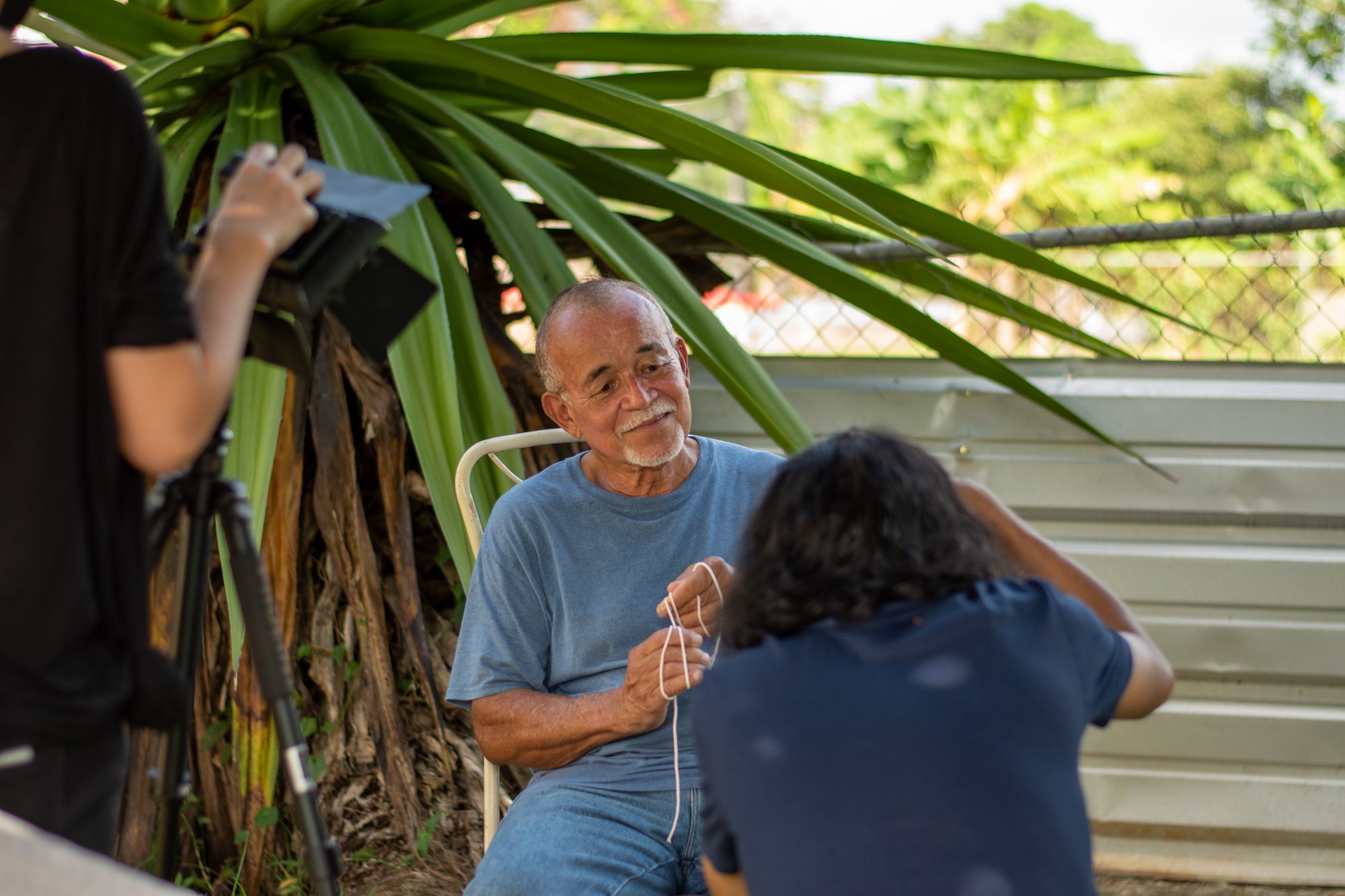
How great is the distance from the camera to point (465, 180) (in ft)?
9.37

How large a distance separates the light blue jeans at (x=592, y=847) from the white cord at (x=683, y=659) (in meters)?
0.02

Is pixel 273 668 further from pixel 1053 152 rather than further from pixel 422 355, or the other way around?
pixel 1053 152

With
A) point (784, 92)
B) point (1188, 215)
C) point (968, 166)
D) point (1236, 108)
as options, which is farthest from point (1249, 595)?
point (784, 92)

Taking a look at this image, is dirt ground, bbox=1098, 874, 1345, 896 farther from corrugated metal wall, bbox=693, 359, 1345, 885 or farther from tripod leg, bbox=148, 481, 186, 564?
tripod leg, bbox=148, 481, 186, 564

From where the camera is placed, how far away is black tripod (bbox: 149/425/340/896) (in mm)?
1378

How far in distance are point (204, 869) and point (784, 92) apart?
29350mm

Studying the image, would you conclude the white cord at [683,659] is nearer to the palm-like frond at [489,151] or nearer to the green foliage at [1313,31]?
the palm-like frond at [489,151]

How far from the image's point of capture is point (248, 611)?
4.56 feet

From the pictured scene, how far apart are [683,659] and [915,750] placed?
2.51 ft

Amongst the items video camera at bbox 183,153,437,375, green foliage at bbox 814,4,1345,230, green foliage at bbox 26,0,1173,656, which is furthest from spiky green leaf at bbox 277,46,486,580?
green foliage at bbox 814,4,1345,230

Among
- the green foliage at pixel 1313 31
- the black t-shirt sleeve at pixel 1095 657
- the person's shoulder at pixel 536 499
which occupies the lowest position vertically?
the person's shoulder at pixel 536 499

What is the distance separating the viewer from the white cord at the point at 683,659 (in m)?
1.94

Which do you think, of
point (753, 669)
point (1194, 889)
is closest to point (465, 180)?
point (753, 669)

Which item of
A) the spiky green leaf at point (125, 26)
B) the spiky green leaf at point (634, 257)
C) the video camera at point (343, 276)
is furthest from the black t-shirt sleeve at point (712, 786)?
the spiky green leaf at point (125, 26)
